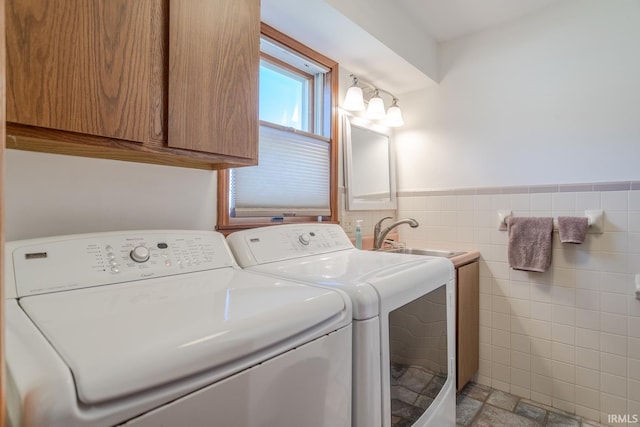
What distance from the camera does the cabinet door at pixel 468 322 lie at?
6.20ft

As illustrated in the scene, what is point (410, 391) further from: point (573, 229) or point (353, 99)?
point (353, 99)

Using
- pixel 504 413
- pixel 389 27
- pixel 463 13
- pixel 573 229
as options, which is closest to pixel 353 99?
pixel 389 27

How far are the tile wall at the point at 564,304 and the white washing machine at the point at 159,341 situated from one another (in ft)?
5.55

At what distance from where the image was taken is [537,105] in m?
1.99

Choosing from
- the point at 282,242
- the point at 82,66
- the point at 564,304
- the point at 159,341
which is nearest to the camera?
the point at 159,341

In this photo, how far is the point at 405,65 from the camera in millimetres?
2119

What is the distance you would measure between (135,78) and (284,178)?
985 mm

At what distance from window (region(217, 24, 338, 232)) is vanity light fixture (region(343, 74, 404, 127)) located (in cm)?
11

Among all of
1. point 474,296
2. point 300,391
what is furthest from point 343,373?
point 474,296

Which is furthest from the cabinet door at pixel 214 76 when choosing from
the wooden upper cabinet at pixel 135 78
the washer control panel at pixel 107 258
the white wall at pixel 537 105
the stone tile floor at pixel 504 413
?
the stone tile floor at pixel 504 413

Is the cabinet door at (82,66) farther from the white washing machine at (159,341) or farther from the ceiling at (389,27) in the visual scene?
the ceiling at (389,27)

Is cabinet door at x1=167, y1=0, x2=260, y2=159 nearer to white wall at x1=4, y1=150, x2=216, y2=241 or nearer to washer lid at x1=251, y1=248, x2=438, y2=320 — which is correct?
white wall at x1=4, y1=150, x2=216, y2=241

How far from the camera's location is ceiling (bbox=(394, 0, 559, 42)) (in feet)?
6.36

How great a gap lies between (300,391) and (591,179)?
6.66ft
